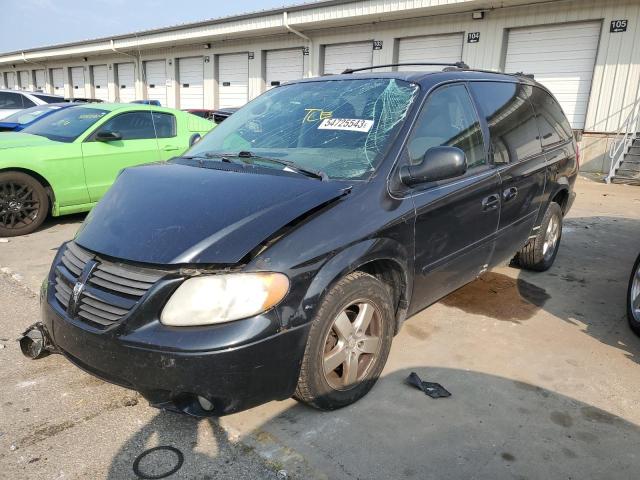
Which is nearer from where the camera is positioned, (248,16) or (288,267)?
(288,267)

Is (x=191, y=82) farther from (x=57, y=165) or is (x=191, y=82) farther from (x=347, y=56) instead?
(x=57, y=165)

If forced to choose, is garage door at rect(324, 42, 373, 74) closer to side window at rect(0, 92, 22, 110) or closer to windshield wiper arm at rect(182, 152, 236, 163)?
side window at rect(0, 92, 22, 110)

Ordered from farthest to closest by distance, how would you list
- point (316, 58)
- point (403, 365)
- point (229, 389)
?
point (316, 58) < point (403, 365) < point (229, 389)

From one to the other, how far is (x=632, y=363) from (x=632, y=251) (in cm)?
328

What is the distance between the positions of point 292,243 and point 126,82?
97.9 ft

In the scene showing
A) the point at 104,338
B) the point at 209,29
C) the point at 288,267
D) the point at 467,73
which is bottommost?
the point at 104,338

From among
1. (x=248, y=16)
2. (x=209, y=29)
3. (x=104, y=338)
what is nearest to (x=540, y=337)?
(x=104, y=338)

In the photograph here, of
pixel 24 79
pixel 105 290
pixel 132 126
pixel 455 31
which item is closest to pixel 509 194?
pixel 105 290

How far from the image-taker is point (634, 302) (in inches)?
145

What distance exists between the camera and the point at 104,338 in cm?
215

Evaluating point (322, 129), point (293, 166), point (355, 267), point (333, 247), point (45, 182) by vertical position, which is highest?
point (322, 129)

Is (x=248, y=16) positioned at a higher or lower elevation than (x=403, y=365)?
higher

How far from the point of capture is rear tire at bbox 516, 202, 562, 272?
15.5 ft

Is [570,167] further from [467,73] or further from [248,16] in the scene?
[248,16]
